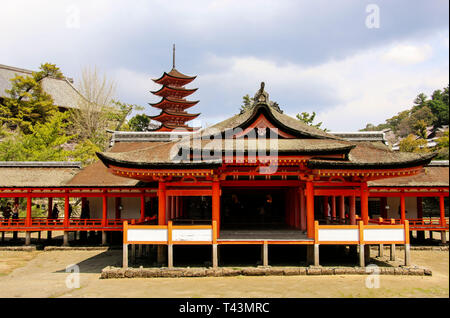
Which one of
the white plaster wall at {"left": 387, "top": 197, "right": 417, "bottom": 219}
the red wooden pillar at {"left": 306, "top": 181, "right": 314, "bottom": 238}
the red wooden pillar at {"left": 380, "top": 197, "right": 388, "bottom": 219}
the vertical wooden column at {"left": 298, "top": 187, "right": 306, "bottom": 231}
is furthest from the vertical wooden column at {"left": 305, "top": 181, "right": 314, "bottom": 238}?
the white plaster wall at {"left": 387, "top": 197, "right": 417, "bottom": 219}

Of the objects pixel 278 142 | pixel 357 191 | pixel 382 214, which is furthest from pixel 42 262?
pixel 382 214

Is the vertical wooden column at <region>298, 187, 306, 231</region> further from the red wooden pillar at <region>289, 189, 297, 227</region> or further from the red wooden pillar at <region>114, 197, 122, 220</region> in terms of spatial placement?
the red wooden pillar at <region>114, 197, 122, 220</region>

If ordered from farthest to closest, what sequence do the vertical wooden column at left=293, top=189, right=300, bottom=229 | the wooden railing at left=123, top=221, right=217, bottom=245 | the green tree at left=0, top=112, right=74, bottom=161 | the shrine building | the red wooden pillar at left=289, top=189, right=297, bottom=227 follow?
the green tree at left=0, top=112, right=74, bottom=161 → the red wooden pillar at left=289, top=189, right=297, bottom=227 → the vertical wooden column at left=293, top=189, right=300, bottom=229 → the wooden railing at left=123, top=221, right=217, bottom=245 → the shrine building

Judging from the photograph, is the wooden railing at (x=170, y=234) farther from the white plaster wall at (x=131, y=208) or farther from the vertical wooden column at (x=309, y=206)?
the white plaster wall at (x=131, y=208)

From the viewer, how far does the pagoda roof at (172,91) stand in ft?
151

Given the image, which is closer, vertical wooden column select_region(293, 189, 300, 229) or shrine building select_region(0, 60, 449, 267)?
shrine building select_region(0, 60, 449, 267)

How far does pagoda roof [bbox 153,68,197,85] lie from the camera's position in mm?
45500

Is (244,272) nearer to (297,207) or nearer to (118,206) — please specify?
(297,207)

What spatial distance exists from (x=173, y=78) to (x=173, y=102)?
9.89ft

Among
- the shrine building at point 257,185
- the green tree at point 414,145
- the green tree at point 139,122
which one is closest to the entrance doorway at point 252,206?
the shrine building at point 257,185

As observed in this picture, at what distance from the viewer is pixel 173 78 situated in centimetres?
4572

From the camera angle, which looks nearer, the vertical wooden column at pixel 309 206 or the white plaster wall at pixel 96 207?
the vertical wooden column at pixel 309 206

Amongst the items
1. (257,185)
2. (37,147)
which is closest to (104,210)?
(257,185)

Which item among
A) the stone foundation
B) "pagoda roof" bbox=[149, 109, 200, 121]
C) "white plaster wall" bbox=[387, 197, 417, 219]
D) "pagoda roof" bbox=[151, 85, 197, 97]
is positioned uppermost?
"pagoda roof" bbox=[151, 85, 197, 97]
